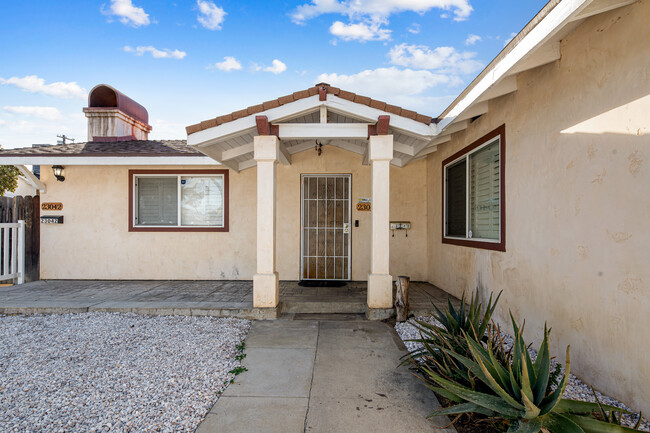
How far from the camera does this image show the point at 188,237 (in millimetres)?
7188

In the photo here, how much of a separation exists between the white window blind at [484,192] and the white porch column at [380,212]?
140cm

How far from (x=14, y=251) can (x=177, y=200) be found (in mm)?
3433

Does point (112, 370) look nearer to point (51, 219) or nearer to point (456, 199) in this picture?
point (456, 199)

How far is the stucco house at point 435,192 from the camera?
2494mm

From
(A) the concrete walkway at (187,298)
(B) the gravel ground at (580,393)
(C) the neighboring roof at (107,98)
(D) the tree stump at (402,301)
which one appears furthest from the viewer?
(C) the neighboring roof at (107,98)

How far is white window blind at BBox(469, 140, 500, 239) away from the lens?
454 cm

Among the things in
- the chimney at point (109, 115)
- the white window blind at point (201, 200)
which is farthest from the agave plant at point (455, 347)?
the chimney at point (109, 115)

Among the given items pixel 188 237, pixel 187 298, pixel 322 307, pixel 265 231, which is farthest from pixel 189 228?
pixel 322 307

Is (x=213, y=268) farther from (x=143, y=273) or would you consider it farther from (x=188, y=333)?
(x=188, y=333)

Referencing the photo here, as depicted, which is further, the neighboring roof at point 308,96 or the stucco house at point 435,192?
the neighboring roof at point 308,96

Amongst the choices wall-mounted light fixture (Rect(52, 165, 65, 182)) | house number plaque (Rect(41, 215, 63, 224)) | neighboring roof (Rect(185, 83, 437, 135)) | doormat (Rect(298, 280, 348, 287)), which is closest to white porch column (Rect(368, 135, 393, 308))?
neighboring roof (Rect(185, 83, 437, 135))

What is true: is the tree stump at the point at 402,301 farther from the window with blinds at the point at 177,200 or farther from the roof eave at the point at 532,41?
the window with blinds at the point at 177,200

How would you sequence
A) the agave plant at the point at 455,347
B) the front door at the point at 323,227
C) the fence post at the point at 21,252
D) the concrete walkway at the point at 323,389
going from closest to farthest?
the concrete walkway at the point at 323,389 < the agave plant at the point at 455,347 < the fence post at the point at 21,252 < the front door at the point at 323,227

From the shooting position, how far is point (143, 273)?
23.8 feet
